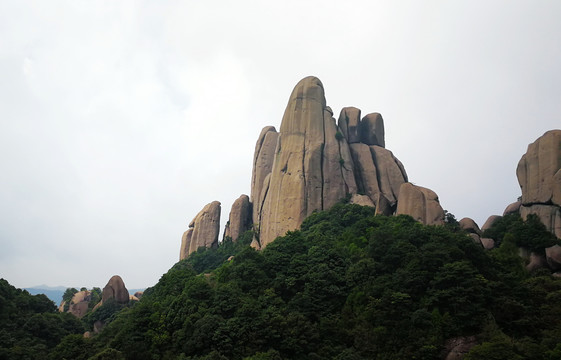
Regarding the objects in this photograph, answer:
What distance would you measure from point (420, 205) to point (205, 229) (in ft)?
81.3

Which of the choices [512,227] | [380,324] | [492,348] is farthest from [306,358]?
[512,227]

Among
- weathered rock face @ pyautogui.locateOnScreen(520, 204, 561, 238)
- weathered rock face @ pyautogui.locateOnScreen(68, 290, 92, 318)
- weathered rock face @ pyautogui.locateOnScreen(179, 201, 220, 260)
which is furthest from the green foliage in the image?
weathered rock face @ pyautogui.locateOnScreen(520, 204, 561, 238)

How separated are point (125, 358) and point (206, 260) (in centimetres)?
2327

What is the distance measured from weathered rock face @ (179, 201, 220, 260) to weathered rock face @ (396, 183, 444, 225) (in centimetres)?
2226

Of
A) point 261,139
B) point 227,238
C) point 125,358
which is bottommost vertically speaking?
point 125,358

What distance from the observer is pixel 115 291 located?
42.2 meters

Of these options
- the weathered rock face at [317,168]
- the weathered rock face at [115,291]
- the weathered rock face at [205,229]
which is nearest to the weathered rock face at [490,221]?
the weathered rock face at [317,168]

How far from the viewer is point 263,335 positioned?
19.8 m

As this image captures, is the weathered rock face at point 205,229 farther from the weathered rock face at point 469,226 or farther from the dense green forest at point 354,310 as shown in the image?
the weathered rock face at point 469,226

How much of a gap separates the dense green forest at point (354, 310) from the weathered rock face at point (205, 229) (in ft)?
Answer: 67.2

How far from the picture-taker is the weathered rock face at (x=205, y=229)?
48094 millimetres

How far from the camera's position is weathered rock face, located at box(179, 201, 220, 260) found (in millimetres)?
48094

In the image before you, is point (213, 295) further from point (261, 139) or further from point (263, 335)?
point (261, 139)

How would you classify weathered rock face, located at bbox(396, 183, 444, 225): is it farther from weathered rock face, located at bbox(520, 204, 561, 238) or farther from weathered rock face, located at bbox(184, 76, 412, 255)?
weathered rock face, located at bbox(520, 204, 561, 238)
